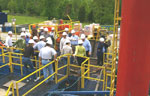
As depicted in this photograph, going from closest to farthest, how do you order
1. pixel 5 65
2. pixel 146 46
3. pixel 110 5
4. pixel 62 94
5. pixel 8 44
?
pixel 146 46, pixel 62 94, pixel 5 65, pixel 8 44, pixel 110 5

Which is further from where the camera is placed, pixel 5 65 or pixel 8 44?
pixel 8 44

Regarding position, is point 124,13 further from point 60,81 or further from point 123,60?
point 60,81

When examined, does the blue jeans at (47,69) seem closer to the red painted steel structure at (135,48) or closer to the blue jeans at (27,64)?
the blue jeans at (27,64)

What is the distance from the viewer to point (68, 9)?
55.7m

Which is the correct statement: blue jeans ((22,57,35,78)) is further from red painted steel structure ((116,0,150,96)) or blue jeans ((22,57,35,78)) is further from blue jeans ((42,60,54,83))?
red painted steel structure ((116,0,150,96))

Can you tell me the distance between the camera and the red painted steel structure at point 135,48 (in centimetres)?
296

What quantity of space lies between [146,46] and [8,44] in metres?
9.36

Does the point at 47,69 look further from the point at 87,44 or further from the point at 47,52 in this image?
the point at 87,44

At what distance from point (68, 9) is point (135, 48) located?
54159 millimetres

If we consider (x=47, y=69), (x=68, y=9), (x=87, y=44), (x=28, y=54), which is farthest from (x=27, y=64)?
(x=68, y=9)

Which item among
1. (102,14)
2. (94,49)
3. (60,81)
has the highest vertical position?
(102,14)

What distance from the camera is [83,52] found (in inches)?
347

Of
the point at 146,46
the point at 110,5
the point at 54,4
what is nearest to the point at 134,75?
the point at 146,46

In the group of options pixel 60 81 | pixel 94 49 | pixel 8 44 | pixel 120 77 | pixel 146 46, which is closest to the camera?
pixel 146 46
